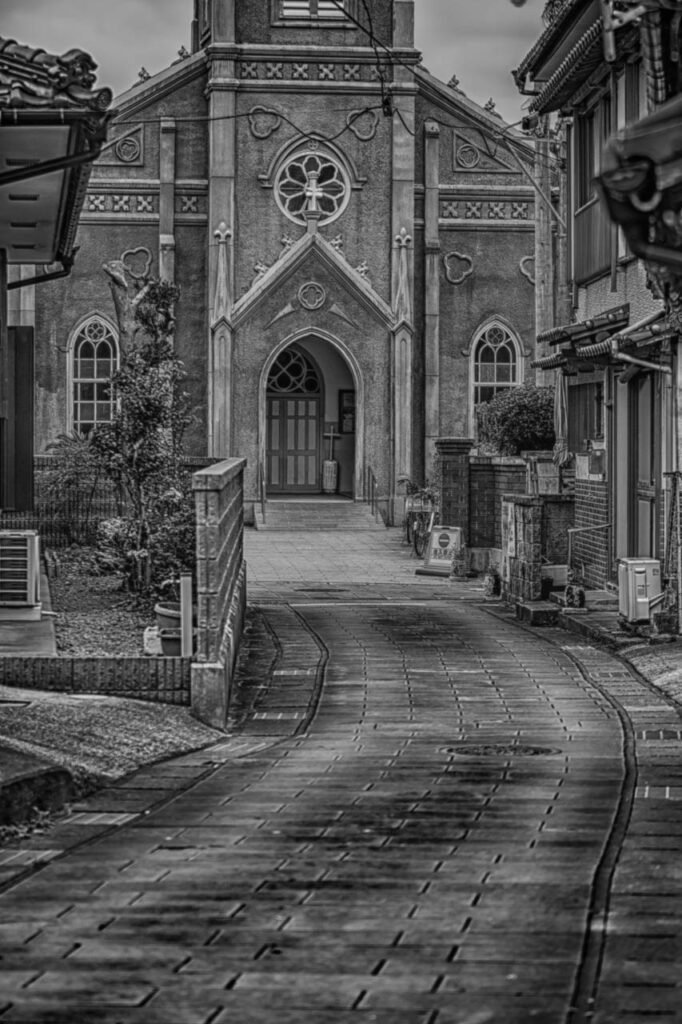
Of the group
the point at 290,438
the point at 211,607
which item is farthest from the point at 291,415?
the point at 211,607

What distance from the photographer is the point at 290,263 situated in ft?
131

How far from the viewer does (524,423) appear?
28531mm

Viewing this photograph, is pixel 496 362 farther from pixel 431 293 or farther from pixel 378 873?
pixel 378 873

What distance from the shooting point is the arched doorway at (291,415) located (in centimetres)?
4203

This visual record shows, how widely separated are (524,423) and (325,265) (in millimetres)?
12672

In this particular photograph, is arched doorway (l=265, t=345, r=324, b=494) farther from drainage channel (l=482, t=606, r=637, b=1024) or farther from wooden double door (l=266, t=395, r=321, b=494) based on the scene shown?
drainage channel (l=482, t=606, r=637, b=1024)

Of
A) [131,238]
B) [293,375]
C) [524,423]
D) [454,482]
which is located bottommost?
[454,482]

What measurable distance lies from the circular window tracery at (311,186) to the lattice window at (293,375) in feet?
10.7

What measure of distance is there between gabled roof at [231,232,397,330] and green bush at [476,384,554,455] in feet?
35.9

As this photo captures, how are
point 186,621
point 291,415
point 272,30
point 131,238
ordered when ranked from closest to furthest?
point 186,621
point 272,30
point 131,238
point 291,415

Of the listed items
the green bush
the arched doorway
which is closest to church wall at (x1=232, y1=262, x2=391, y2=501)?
the arched doorway

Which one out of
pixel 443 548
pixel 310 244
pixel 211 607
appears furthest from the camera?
pixel 310 244

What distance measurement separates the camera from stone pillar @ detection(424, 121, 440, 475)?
41125 mm

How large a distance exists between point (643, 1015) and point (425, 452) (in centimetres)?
3575
